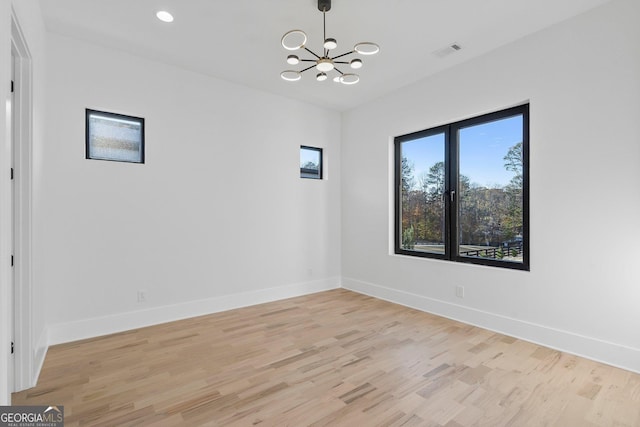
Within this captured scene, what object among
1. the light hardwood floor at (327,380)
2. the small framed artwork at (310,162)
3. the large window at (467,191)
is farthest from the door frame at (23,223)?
the large window at (467,191)

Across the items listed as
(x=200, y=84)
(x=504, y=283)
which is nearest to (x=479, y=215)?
(x=504, y=283)

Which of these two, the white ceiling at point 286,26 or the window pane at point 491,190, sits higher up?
the white ceiling at point 286,26

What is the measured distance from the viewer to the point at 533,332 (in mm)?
3150

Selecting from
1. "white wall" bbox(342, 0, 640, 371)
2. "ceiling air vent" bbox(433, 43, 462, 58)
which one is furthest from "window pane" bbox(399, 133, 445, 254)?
"ceiling air vent" bbox(433, 43, 462, 58)

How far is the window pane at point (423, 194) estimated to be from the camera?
13.9 feet

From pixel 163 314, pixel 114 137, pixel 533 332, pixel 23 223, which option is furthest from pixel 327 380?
pixel 114 137

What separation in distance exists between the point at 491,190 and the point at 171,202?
3.87 metres

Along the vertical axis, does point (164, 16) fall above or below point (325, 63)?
above

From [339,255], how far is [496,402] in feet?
11.7

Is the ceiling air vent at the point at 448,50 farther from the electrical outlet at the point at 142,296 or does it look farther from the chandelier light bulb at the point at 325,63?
the electrical outlet at the point at 142,296

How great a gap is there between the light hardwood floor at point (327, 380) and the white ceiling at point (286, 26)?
3.15 m

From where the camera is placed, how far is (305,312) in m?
4.12

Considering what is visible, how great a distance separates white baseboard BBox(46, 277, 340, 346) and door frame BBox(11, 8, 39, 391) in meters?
0.88

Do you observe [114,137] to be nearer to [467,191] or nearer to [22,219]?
[22,219]
